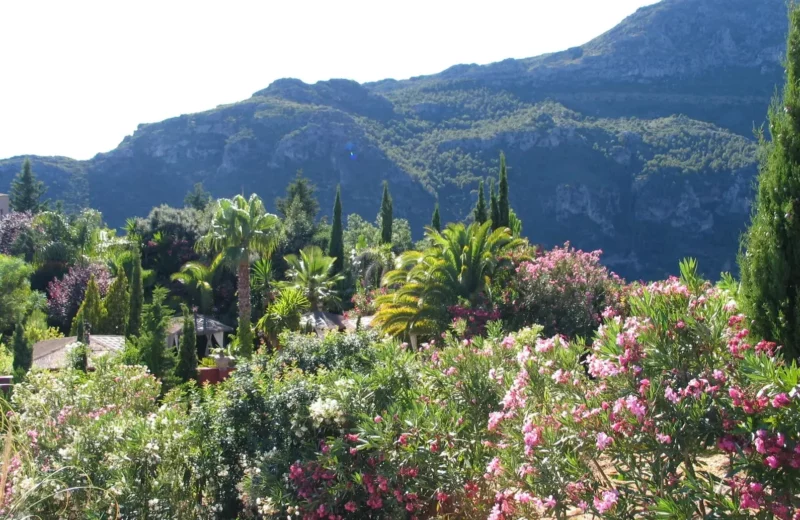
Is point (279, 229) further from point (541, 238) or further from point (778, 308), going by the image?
point (541, 238)

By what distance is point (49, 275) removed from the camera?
36062mm

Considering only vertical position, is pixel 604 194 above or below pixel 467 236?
below

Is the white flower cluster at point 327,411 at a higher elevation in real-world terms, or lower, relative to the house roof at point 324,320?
higher

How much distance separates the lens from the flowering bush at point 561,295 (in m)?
13.3

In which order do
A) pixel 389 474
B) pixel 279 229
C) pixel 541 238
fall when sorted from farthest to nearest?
1. pixel 541 238
2. pixel 279 229
3. pixel 389 474

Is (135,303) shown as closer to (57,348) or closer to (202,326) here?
(202,326)

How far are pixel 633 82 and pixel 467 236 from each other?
131584mm

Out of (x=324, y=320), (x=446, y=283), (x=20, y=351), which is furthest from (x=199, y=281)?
(x=446, y=283)

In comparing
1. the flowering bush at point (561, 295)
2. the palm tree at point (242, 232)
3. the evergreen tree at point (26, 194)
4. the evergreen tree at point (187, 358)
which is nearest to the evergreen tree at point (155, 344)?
the evergreen tree at point (187, 358)

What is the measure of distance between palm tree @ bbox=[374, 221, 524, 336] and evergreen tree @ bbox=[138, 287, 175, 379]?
4718mm

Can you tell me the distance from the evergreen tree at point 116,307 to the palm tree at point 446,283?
15.4 meters

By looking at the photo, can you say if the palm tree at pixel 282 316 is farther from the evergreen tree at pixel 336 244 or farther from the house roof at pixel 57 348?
the evergreen tree at pixel 336 244

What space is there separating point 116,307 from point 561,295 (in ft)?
66.4

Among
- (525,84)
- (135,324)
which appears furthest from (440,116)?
(135,324)
